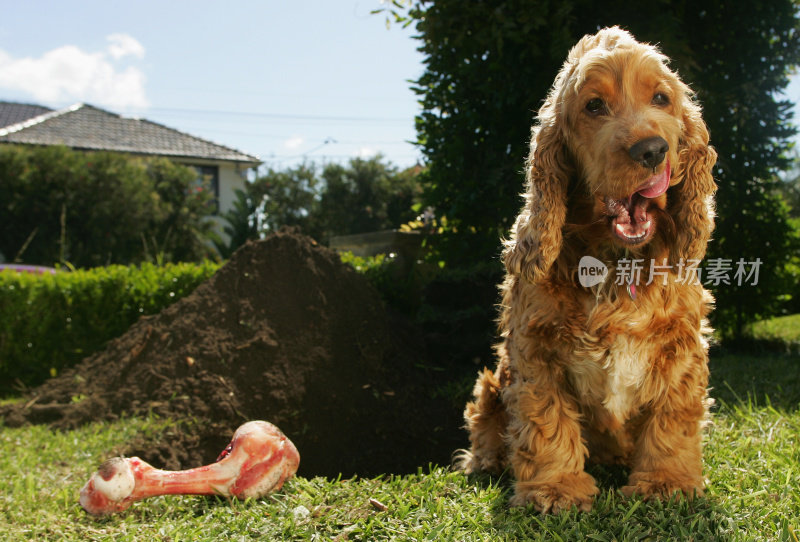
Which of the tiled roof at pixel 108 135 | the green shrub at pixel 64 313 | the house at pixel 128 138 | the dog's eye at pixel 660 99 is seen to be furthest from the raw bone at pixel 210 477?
the tiled roof at pixel 108 135

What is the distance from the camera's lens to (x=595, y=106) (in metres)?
2.30

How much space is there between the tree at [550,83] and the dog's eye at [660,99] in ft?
8.59

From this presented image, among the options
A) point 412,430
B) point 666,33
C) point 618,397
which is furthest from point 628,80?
point 666,33

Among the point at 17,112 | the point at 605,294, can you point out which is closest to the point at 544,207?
the point at 605,294

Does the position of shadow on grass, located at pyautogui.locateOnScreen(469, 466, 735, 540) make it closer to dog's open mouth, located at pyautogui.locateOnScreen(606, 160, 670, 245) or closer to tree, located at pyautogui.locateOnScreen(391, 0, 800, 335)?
dog's open mouth, located at pyautogui.locateOnScreen(606, 160, 670, 245)

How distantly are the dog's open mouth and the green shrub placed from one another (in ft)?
19.2

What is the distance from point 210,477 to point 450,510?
47.9 inches

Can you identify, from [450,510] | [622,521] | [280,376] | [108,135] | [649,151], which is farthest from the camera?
[108,135]

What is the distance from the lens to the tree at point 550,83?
5090 mm

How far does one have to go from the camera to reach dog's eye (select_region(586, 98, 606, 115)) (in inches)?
89.8

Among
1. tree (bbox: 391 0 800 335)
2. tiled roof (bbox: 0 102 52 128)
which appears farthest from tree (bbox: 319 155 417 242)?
tree (bbox: 391 0 800 335)

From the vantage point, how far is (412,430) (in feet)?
14.5

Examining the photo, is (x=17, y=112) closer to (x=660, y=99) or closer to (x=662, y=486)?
(x=660, y=99)

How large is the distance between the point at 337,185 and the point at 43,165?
11.2 m
